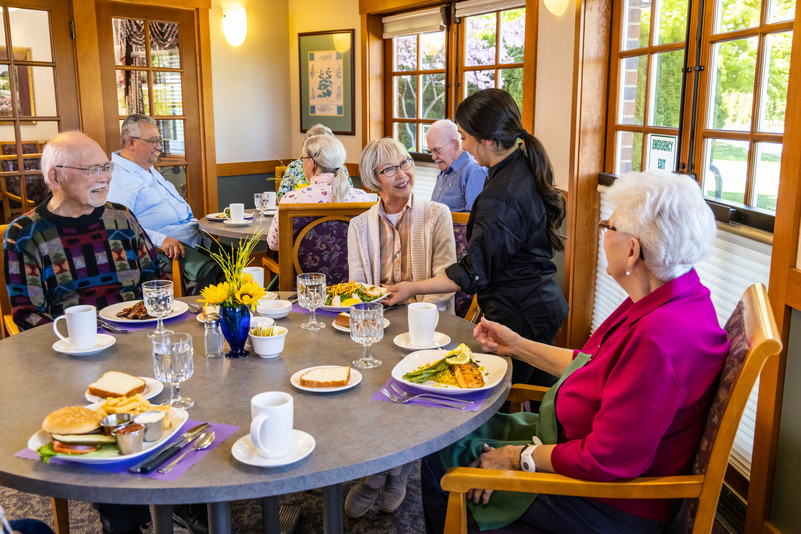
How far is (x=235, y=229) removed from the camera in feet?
12.5

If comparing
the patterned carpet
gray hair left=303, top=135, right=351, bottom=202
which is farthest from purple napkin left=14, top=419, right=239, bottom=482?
gray hair left=303, top=135, right=351, bottom=202

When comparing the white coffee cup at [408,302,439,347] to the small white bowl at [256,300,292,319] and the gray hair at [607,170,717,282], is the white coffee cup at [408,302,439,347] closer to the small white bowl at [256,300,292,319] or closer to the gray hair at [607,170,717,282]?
the small white bowl at [256,300,292,319]

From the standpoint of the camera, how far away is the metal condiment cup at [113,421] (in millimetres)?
1185

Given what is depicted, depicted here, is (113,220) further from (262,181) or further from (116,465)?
(262,181)

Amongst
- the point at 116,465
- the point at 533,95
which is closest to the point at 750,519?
the point at 116,465

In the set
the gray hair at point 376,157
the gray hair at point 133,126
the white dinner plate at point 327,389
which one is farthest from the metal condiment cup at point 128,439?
the gray hair at point 133,126

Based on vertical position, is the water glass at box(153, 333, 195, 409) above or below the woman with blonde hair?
below

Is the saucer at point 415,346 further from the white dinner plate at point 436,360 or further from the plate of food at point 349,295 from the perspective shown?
the plate of food at point 349,295

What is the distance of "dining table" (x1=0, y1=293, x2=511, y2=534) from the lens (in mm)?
1113

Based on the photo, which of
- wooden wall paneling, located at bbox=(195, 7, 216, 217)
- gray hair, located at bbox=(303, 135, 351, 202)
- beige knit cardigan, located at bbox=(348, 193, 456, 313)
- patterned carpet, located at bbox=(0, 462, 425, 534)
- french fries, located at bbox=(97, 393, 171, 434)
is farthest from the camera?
wooden wall paneling, located at bbox=(195, 7, 216, 217)

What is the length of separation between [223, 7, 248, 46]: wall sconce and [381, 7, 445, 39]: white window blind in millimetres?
1270

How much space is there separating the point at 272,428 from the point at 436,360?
597 mm

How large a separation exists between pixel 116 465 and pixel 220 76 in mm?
5217

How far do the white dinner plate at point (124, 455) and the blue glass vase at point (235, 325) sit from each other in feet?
1.24
